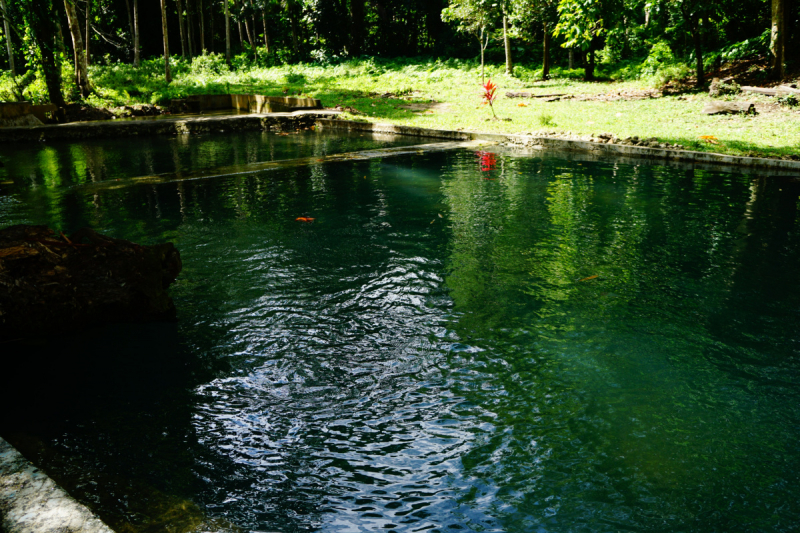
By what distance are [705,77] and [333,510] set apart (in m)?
22.5

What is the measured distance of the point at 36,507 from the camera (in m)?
2.33

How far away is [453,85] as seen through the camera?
86.8 feet

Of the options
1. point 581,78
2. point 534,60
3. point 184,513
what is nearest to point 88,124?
point 184,513

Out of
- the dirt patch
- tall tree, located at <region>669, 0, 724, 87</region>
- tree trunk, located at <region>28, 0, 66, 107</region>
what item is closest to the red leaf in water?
the dirt patch

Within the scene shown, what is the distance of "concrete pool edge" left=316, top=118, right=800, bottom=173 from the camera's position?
10.4 metres

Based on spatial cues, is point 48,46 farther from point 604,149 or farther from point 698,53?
point 698,53

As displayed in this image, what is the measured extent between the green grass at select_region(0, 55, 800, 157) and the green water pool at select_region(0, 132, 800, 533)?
6109 mm

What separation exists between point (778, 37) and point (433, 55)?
19.9 metres

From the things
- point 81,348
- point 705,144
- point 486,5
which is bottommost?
point 81,348

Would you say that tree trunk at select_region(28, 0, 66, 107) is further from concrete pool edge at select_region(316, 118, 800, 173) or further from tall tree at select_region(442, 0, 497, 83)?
tall tree at select_region(442, 0, 497, 83)

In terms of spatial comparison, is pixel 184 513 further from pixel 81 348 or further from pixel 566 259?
pixel 566 259

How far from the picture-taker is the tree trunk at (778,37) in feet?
53.7

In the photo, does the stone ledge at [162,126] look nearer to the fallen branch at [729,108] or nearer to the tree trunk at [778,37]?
the fallen branch at [729,108]

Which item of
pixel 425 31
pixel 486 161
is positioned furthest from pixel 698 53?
pixel 425 31
